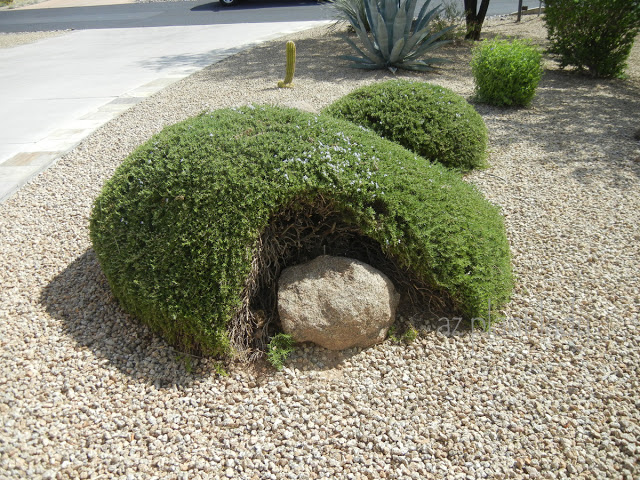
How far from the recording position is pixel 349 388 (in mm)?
2656

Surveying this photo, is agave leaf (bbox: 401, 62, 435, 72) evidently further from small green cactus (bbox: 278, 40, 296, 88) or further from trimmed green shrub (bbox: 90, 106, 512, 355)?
trimmed green shrub (bbox: 90, 106, 512, 355)

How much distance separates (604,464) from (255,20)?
15.1 meters

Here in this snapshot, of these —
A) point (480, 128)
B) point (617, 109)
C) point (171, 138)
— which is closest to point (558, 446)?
point (171, 138)

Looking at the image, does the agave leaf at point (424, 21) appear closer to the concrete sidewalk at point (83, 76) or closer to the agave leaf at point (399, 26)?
the agave leaf at point (399, 26)

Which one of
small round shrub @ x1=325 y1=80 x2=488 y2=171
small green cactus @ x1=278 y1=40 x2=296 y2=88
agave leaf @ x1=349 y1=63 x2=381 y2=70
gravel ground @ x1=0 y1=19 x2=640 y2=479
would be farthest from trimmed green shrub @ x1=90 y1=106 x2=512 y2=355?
agave leaf @ x1=349 y1=63 x2=381 y2=70

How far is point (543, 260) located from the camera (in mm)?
3557

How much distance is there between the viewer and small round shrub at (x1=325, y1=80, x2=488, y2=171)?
182 inches

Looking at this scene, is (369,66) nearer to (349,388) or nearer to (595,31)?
(595,31)

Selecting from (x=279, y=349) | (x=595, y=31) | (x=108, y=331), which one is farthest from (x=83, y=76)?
(x=595, y=31)

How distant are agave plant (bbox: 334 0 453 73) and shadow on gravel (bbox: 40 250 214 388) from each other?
6.21m

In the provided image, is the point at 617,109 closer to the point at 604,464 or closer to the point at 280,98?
the point at 280,98

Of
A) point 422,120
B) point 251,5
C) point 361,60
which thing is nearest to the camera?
point 422,120

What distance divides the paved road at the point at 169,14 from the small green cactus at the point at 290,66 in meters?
8.10

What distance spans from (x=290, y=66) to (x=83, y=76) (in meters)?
4.26
